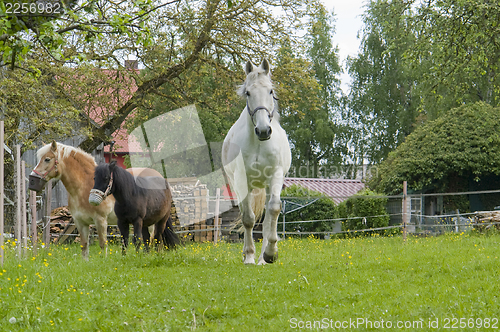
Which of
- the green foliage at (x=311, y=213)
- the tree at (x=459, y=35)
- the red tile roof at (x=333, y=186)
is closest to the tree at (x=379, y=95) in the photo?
the red tile roof at (x=333, y=186)

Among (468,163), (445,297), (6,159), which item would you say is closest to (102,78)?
(6,159)

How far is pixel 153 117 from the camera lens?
71.6 ft

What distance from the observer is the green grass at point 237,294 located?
4.09 metres

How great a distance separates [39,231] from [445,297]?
12.5 meters

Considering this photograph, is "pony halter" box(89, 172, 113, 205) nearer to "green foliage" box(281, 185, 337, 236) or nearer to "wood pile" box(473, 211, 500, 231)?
"wood pile" box(473, 211, 500, 231)

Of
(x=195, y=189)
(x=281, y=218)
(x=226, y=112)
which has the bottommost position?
(x=281, y=218)

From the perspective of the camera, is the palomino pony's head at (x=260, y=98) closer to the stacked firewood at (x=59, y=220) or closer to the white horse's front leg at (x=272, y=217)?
the white horse's front leg at (x=272, y=217)

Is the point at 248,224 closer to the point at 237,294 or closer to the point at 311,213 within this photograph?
the point at 237,294

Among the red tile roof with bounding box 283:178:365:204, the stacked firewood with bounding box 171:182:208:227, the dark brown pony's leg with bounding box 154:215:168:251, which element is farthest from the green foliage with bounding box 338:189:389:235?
the dark brown pony's leg with bounding box 154:215:168:251

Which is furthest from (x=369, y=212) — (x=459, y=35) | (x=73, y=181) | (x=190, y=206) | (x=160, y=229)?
(x=73, y=181)

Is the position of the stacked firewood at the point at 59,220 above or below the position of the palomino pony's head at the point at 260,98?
below

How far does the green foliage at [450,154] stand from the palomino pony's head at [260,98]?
15.9 m

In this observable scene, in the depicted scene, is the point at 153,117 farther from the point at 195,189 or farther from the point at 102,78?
the point at 102,78

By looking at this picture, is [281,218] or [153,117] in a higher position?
[153,117]
